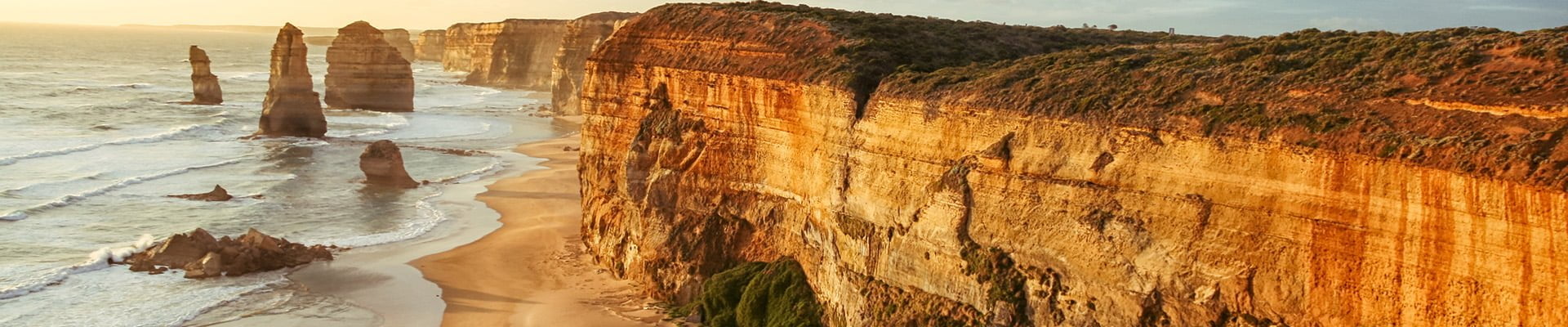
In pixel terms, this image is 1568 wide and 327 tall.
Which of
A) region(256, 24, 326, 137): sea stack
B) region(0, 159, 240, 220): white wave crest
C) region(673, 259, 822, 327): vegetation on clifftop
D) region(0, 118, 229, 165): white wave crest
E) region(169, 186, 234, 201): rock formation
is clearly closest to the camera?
region(673, 259, 822, 327): vegetation on clifftop

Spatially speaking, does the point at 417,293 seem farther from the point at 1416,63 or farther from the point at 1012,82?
the point at 1416,63

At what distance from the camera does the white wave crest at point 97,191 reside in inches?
1319

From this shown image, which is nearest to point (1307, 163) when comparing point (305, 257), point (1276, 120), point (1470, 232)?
point (1276, 120)

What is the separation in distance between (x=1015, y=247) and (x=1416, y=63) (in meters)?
4.86

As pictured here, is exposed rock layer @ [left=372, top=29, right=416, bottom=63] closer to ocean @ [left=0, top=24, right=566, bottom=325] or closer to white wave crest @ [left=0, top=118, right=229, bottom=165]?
ocean @ [left=0, top=24, right=566, bottom=325]

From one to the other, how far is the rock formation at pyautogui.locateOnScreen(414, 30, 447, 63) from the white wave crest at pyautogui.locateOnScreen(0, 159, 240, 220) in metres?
126

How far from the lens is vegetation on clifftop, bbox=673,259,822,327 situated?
20.2m

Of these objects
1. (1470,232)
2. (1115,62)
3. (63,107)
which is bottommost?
(63,107)

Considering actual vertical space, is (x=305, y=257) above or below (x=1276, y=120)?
below

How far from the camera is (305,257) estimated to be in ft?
90.2

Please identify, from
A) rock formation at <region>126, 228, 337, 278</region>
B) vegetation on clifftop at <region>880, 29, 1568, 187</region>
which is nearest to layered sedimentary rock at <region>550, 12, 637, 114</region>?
rock formation at <region>126, 228, 337, 278</region>

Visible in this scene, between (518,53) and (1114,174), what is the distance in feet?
327

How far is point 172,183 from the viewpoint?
1578 inches

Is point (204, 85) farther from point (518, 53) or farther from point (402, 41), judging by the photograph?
point (402, 41)
